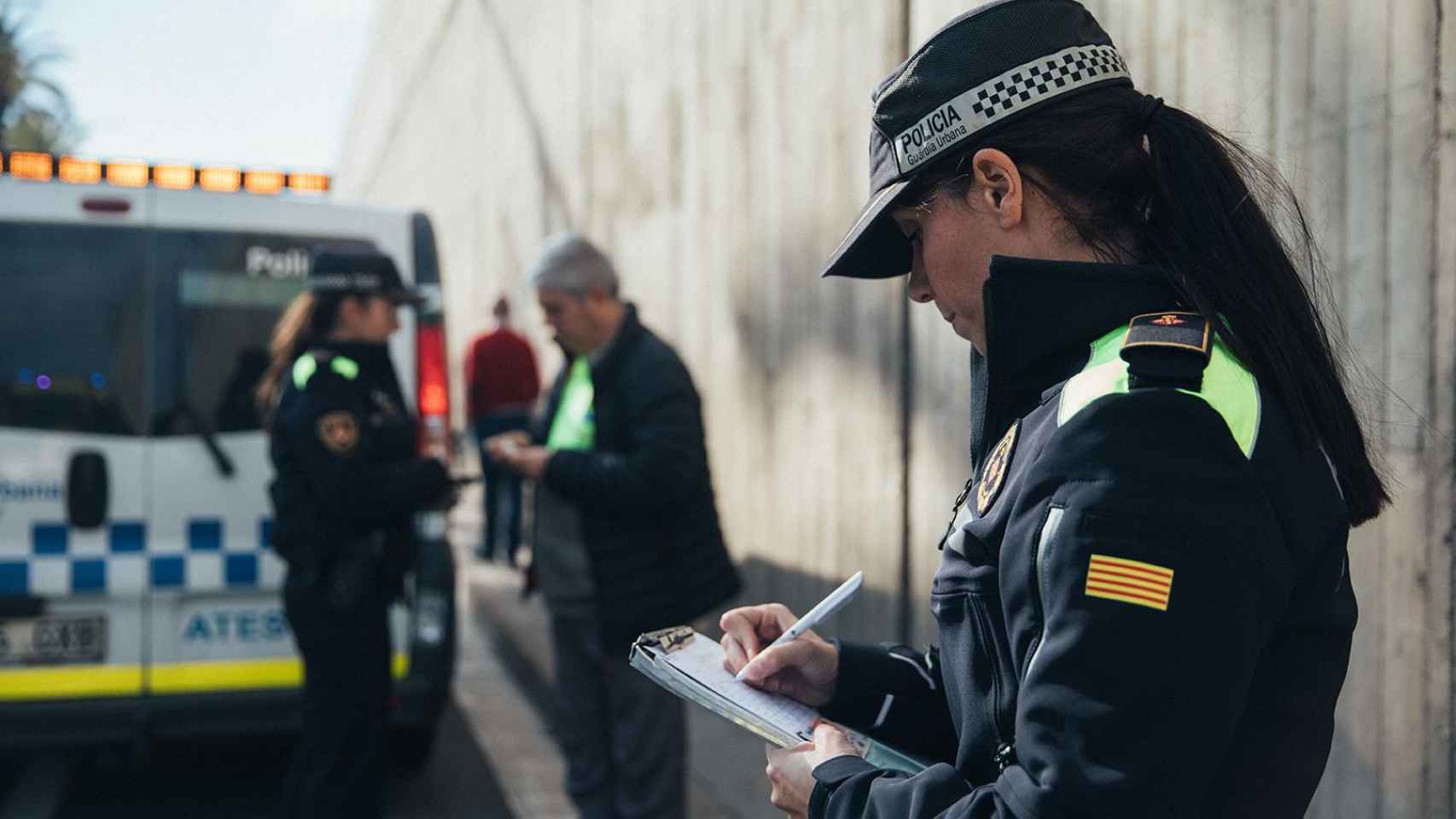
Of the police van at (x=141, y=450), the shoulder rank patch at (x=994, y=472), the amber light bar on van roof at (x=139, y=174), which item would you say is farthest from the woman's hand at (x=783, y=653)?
the amber light bar on van roof at (x=139, y=174)

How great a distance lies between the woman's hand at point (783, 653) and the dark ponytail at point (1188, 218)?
1.89 feet

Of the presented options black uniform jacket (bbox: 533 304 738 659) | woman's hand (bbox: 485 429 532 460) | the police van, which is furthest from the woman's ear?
the police van

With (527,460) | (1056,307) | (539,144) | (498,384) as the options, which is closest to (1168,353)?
(1056,307)

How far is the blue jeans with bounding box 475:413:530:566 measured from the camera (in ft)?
29.5

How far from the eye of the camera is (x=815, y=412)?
509 cm

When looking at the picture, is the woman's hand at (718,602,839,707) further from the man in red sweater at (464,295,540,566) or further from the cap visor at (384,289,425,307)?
the man in red sweater at (464,295,540,566)

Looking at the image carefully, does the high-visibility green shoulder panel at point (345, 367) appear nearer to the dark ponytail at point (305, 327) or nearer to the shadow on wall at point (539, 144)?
the dark ponytail at point (305, 327)

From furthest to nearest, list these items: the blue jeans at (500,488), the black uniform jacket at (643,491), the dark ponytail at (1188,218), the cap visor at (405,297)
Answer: the blue jeans at (500,488) → the cap visor at (405,297) → the black uniform jacket at (643,491) → the dark ponytail at (1188,218)

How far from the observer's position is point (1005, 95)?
1.32m

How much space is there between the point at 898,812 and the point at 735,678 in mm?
366

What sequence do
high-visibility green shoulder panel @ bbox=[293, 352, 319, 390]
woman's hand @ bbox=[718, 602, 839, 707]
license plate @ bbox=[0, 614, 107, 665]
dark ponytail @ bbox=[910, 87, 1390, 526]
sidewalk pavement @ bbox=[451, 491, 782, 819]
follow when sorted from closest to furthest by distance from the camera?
1. dark ponytail @ bbox=[910, 87, 1390, 526]
2. woman's hand @ bbox=[718, 602, 839, 707]
3. high-visibility green shoulder panel @ bbox=[293, 352, 319, 390]
4. license plate @ bbox=[0, 614, 107, 665]
5. sidewalk pavement @ bbox=[451, 491, 782, 819]

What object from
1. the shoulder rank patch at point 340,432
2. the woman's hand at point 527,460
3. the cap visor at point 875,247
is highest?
the cap visor at point 875,247

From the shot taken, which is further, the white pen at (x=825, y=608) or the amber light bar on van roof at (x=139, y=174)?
the amber light bar on van roof at (x=139, y=174)

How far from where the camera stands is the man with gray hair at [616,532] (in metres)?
3.62
